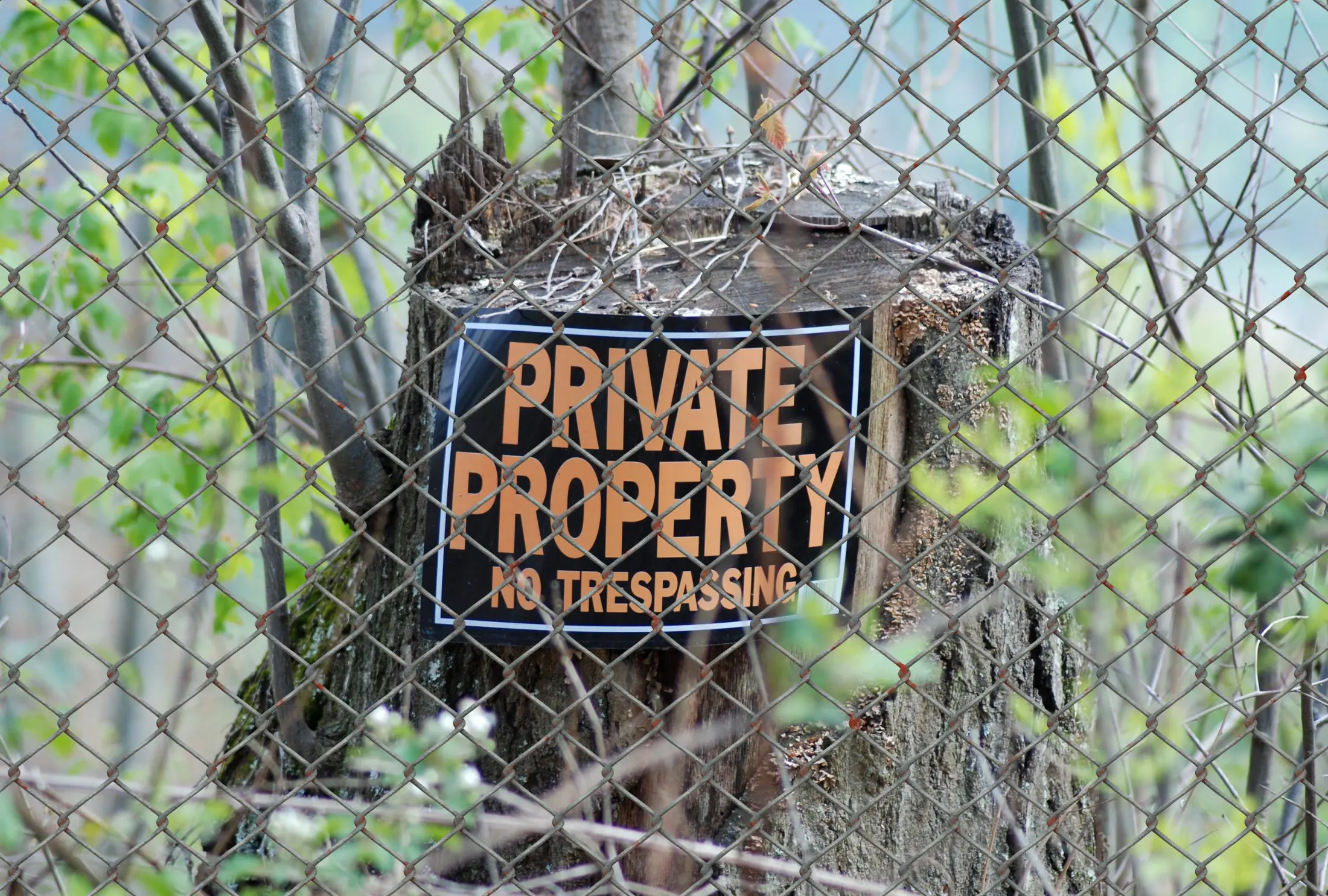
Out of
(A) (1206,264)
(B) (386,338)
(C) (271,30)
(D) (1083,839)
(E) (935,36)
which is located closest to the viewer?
(A) (1206,264)

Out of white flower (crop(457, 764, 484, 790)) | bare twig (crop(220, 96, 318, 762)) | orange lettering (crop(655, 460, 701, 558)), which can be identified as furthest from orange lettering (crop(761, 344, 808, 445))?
bare twig (crop(220, 96, 318, 762))

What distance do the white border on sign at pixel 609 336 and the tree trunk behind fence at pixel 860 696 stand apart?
7 centimetres

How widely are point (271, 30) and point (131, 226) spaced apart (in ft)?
13.3

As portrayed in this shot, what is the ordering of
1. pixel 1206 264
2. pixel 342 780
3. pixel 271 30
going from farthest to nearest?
1. pixel 271 30
2. pixel 342 780
3. pixel 1206 264

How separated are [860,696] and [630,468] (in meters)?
0.63

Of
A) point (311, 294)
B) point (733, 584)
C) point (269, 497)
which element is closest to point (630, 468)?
point (733, 584)

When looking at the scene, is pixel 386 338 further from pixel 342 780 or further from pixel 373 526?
pixel 342 780

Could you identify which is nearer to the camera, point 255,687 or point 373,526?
point 373,526

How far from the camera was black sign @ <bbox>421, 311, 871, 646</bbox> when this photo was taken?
6.05ft

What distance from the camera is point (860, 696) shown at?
2.08 m

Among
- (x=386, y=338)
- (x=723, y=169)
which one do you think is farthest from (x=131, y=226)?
(x=723, y=169)

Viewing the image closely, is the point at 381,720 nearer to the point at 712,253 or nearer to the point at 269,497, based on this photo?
the point at 269,497

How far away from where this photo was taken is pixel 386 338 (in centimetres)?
423

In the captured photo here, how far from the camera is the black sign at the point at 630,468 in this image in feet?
6.05
